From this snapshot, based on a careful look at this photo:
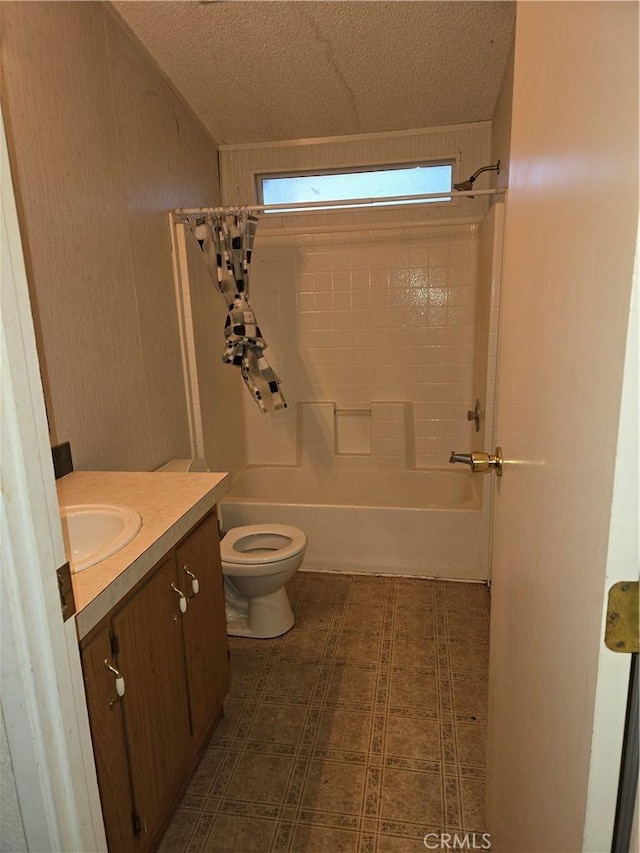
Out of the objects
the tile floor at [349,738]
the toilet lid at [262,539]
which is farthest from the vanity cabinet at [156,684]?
the toilet lid at [262,539]

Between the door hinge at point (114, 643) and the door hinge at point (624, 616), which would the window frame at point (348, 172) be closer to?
the door hinge at point (114, 643)

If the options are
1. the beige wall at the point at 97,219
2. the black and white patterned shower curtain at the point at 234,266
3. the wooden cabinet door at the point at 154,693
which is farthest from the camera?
the black and white patterned shower curtain at the point at 234,266

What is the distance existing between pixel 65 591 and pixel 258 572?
1481mm

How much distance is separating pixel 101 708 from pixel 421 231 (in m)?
2.84

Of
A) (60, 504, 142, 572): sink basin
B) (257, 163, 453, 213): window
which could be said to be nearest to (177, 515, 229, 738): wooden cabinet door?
(60, 504, 142, 572): sink basin

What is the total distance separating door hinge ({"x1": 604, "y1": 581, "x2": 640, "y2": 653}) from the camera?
1.71ft

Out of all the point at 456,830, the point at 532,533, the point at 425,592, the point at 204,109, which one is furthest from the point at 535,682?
the point at 204,109

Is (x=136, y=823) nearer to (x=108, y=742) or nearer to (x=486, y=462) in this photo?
(x=108, y=742)

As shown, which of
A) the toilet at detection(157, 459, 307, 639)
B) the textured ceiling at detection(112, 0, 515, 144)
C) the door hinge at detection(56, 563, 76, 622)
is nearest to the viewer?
the door hinge at detection(56, 563, 76, 622)

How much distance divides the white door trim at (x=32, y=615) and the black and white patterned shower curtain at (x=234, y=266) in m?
1.91

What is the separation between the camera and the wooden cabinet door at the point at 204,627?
1.41 meters

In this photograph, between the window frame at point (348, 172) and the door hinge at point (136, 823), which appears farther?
the window frame at point (348, 172)

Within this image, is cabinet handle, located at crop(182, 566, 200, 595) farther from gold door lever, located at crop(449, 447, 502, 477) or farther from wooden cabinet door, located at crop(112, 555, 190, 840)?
gold door lever, located at crop(449, 447, 502, 477)

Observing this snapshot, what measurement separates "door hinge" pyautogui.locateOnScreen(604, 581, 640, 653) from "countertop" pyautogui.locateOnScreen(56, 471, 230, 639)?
0.82 m
